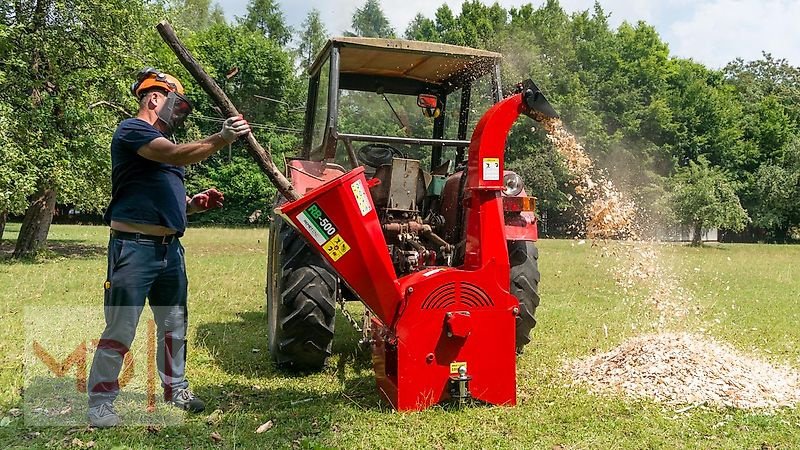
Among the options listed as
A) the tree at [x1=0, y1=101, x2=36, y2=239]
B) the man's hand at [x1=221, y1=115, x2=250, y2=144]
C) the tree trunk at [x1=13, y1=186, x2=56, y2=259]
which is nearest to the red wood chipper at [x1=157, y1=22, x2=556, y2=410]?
the man's hand at [x1=221, y1=115, x2=250, y2=144]

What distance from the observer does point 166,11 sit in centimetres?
1543

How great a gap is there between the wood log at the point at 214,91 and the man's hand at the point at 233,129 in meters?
0.08

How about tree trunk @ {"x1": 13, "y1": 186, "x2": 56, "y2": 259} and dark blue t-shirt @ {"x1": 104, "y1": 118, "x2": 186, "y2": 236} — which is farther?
tree trunk @ {"x1": 13, "y1": 186, "x2": 56, "y2": 259}

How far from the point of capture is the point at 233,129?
3523 millimetres

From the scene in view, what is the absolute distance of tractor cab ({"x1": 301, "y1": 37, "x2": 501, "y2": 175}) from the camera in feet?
17.2

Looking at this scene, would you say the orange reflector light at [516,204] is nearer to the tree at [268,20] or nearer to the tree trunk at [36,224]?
the tree trunk at [36,224]

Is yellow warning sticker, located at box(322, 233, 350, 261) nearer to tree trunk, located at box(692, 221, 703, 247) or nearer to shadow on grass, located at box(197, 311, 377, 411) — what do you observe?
shadow on grass, located at box(197, 311, 377, 411)

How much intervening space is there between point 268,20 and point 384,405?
153 ft

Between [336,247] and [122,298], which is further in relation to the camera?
[336,247]

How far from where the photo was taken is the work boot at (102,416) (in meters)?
3.78

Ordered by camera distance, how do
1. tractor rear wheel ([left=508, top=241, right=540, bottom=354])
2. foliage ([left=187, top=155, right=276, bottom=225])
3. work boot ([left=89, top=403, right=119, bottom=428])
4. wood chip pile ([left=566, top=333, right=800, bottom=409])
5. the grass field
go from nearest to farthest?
1. the grass field
2. work boot ([left=89, top=403, right=119, bottom=428])
3. wood chip pile ([left=566, top=333, right=800, bottom=409])
4. tractor rear wheel ([left=508, top=241, right=540, bottom=354])
5. foliage ([left=187, top=155, right=276, bottom=225])

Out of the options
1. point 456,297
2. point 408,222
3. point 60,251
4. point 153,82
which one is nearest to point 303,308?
point 408,222

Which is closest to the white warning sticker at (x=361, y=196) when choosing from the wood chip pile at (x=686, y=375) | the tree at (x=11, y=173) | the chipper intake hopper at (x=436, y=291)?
the chipper intake hopper at (x=436, y=291)

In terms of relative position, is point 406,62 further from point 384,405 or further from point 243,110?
point 243,110
